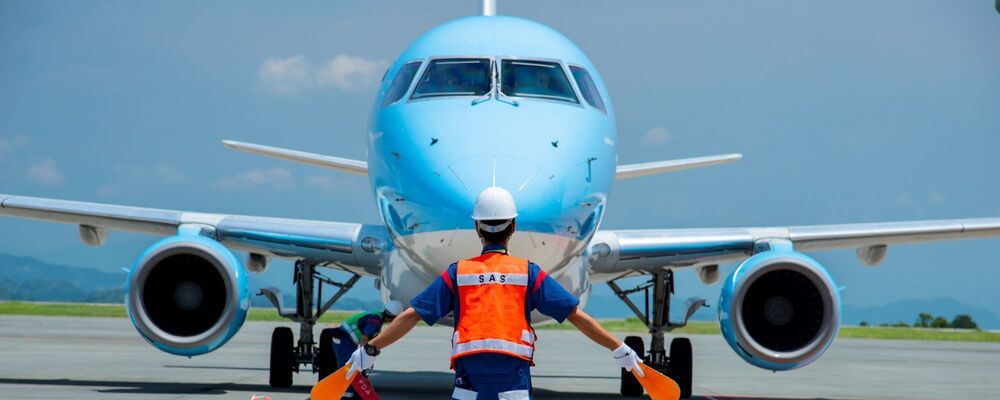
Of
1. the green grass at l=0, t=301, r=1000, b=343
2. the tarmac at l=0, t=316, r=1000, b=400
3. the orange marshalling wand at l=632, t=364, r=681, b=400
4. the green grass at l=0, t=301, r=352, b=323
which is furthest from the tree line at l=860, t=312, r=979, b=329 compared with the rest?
the orange marshalling wand at l=632, t=364, r=681, b=400

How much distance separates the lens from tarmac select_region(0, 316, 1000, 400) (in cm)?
1469

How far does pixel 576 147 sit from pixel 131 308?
527cm

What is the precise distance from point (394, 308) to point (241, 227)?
408cm

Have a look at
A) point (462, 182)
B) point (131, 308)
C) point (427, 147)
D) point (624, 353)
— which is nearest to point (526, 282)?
point (624, 353)

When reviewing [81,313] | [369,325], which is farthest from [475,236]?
[81,313]

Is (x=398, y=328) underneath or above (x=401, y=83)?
underneath

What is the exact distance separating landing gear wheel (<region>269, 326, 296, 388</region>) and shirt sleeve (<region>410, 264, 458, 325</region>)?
30.0 feet

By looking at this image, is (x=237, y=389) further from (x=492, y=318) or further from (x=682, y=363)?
(x=492, y=318)

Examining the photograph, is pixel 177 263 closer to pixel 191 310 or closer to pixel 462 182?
pixel 191 310

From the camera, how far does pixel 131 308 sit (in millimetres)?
14219

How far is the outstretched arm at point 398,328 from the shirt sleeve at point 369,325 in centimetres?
404

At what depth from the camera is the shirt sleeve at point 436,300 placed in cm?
677

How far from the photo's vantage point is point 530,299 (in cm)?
686

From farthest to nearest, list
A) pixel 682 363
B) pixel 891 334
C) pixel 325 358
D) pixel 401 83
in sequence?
pixel 891 334 → pixel 682 363 → pixel 325 358 → pixel 401 83
